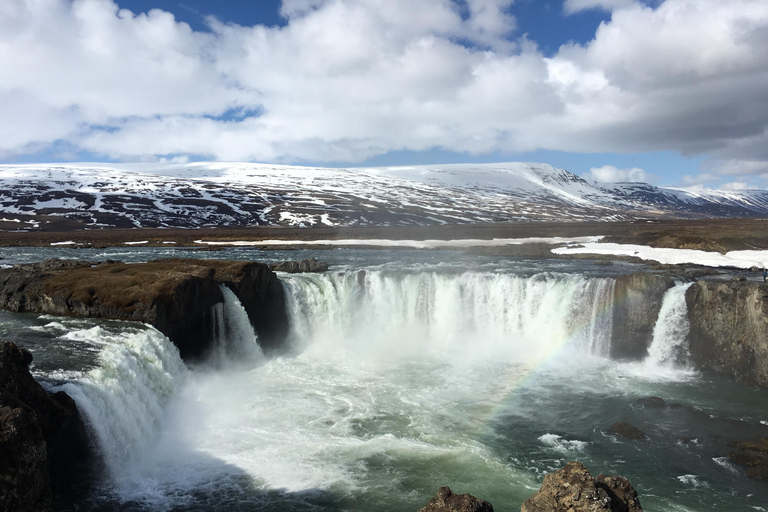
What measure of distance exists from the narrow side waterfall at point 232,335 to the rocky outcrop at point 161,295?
1.84 ft

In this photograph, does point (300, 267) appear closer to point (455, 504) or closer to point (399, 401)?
point (399, 401)

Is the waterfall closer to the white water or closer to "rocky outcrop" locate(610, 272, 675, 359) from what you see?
"rocky outcrop" locate(610, 272, 675, 359)

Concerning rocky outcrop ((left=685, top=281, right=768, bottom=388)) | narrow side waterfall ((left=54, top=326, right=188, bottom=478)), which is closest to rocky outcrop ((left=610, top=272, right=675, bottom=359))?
rocky outcrop ((left=685, top=281, right=768, bottom=388))

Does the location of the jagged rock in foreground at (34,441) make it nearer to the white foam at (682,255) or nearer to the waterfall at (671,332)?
the waterfall at (671,332)

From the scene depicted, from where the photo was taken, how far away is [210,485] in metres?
15.7

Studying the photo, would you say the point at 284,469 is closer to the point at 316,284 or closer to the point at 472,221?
the point at 316,284

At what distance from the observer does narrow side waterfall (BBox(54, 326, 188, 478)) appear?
15610 millimetres

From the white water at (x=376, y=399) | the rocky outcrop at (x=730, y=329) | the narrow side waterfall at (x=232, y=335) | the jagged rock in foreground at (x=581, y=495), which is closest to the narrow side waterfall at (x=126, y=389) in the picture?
the white water at (x=376, y=399)

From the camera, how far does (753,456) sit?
17328mm

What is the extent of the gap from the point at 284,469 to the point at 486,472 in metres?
7.05

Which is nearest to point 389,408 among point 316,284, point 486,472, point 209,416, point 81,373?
point 486,472

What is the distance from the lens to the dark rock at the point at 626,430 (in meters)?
19.0

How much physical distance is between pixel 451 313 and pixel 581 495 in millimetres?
25652

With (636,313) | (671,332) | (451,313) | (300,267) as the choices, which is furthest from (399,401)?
(300,267)
